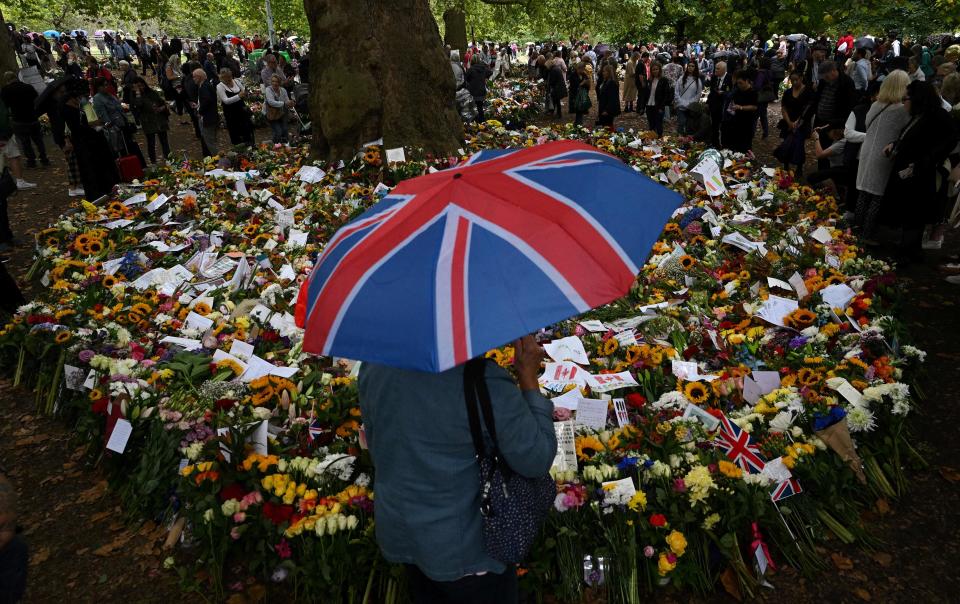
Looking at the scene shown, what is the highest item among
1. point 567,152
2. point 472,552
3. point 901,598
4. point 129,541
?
point 567,152

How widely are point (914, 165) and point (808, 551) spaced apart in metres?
4.42

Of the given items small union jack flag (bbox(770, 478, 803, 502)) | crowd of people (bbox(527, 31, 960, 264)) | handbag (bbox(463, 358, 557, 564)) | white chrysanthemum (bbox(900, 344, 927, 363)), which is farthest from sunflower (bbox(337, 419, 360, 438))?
crowd of people (bbox(527, 31, 960, 264))

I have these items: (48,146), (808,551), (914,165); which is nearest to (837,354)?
(808,551)

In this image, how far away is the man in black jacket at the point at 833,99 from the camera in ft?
27.4

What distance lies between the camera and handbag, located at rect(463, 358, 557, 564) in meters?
1.77

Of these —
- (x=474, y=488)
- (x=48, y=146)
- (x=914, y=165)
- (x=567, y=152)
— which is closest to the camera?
(x=474, y=488)

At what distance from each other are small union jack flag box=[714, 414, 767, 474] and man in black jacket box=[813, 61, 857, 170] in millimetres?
6238

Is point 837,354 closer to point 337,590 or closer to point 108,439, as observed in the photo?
point 337,590

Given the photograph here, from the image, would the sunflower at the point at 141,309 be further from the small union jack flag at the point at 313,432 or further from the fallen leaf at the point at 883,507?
the fallen leaf at the point at 883,507

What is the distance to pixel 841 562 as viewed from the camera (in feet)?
10.3

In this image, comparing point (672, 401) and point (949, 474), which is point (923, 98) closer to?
point (949, 474)

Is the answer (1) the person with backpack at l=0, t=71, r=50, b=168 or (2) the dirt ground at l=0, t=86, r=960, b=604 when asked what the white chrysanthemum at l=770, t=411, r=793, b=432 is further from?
(1) the person with backpack at l=0, t=71, r=50, b=168

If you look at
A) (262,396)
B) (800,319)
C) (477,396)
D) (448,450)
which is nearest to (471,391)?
(477,396)

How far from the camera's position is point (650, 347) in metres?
4.36
